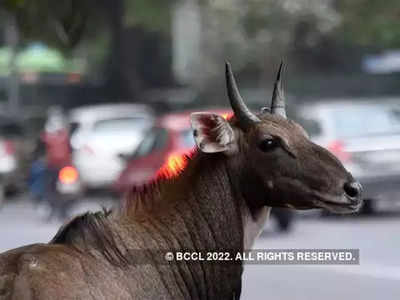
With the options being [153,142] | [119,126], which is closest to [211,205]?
[153,142]

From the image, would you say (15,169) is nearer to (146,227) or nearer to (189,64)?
(189,64)

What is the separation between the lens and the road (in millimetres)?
12266

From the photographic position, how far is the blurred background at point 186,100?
1341 cm

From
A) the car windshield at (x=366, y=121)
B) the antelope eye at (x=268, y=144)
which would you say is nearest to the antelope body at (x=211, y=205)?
the antelope eye at (x=268, y=144)

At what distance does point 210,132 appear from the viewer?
4418 millimetres

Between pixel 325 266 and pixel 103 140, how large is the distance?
51.9 feet

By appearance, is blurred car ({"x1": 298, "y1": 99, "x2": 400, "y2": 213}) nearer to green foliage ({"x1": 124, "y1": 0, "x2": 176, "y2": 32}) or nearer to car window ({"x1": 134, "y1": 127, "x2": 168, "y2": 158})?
car window ({"x1": 134, "y1": 127, "x2": 168, "y2": 158})

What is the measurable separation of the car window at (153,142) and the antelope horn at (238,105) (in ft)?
50.3

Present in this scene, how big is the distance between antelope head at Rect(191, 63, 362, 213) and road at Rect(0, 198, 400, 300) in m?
3.87

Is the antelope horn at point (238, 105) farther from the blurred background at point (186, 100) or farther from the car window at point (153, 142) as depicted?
the car window at point (153, 142)

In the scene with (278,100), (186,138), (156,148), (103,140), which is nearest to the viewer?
(278,100)

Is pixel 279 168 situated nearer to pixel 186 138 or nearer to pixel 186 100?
pixel 186 138

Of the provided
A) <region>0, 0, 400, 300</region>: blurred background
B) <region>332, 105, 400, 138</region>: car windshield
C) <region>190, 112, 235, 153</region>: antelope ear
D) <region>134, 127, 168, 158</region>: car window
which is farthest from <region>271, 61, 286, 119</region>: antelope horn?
<region>134, 127, 168, 158</region>: car window

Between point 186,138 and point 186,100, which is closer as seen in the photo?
point 186,138
